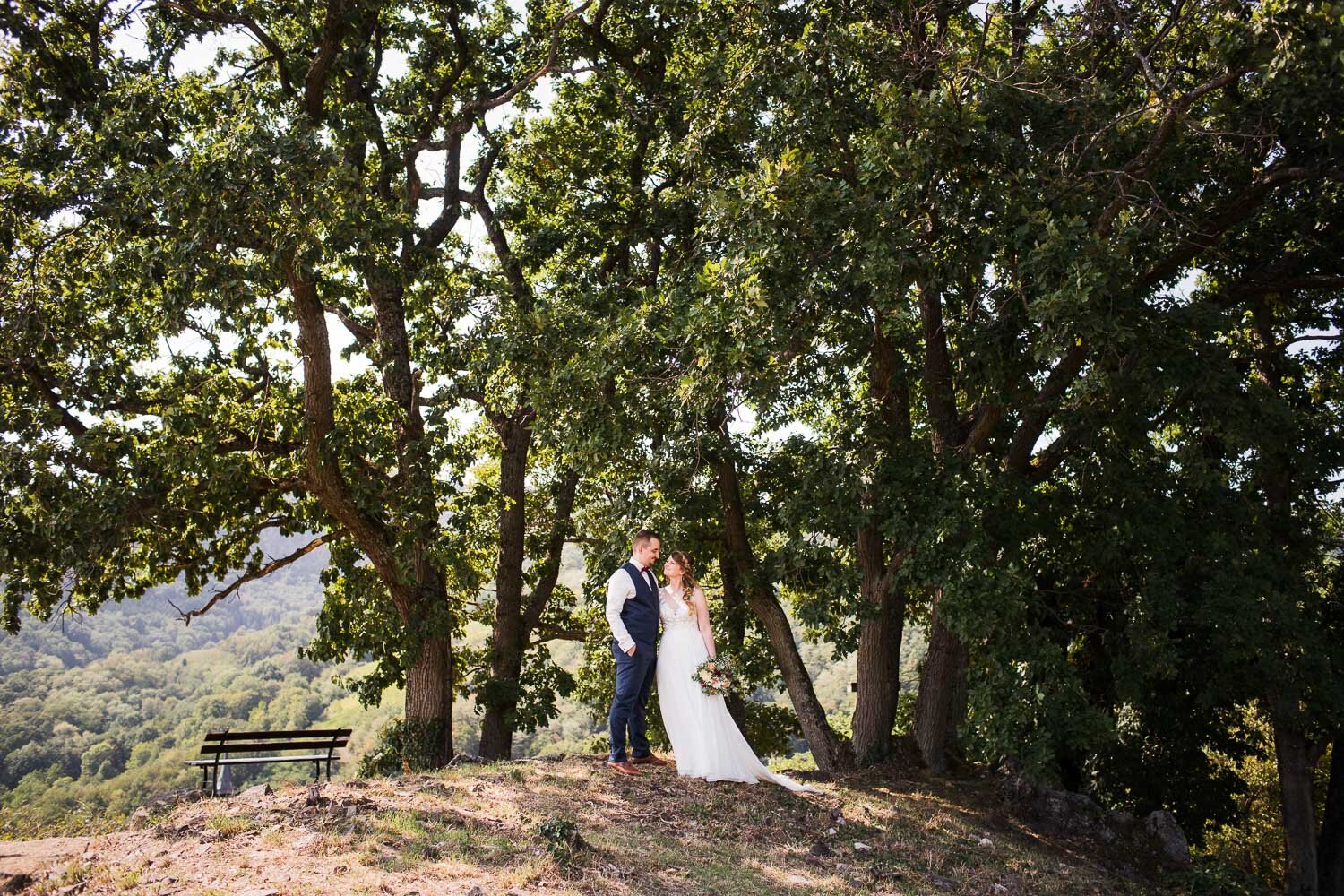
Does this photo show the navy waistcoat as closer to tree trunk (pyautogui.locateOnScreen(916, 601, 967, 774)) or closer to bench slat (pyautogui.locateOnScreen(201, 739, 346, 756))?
tree trunk (pyautogui.locateOnScreen(916, 601, 967, 774))

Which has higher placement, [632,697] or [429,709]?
[632,697]

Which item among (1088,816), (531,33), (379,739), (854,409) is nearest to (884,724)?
(1088,816)

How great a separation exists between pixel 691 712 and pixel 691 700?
Result: 12 centimetres

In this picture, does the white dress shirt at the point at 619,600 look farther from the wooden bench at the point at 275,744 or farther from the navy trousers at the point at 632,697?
the wooden bench at the point at 275,744

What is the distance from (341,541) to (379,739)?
311cm

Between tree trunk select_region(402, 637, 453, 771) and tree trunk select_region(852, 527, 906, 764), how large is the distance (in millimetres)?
5568

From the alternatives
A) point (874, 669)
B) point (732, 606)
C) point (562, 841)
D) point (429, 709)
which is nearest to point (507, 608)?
point (429, 709)

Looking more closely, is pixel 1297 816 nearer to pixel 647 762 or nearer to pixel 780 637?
pixel 780 637

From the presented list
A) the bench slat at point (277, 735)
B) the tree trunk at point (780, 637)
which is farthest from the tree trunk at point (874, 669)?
the bench slat at point (277, 735)

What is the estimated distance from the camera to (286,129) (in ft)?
34.4

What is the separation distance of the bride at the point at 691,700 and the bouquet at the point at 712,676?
0.21 feet

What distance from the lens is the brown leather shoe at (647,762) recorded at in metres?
8.97

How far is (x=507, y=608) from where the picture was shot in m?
16.2

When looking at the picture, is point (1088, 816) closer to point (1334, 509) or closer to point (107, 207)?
point (1334, 509)
